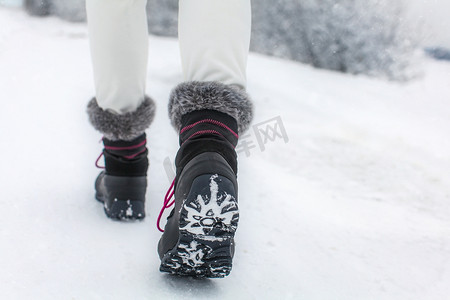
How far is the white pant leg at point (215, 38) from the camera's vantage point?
65 centimetres

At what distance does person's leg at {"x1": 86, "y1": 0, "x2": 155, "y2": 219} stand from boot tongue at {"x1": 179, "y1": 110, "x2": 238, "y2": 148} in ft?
0.65

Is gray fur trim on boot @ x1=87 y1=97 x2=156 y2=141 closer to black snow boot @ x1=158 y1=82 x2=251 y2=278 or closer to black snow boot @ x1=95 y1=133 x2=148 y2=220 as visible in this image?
black snow boot @ x1=95 y1=133 x2=148 y2=220

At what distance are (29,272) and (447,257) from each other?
85cm

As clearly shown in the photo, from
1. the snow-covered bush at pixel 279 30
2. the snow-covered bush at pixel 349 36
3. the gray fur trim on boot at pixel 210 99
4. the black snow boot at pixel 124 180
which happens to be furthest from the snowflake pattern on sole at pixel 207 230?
the snow-covered bush at pixel 279 30

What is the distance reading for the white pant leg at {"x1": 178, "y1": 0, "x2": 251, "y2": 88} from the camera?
652 mm

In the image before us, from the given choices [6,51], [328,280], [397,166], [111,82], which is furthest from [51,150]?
[6,51]

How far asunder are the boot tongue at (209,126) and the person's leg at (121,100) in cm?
20

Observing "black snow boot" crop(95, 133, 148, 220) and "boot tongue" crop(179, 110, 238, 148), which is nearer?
"boot tongue" crop(179, 110, 238, 148)

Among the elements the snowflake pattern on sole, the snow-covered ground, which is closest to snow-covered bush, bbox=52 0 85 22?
the snow-covered ground

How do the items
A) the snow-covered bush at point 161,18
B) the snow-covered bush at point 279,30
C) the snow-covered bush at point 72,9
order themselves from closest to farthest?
the snow-covered bush at point 279,30, the snow-covered bush at point 161,18, the snow-covered bush at point 72,9

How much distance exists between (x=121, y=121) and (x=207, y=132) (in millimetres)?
274

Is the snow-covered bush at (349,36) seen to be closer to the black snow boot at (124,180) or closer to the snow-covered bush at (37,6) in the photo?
the snow-covered bush at (37,6)

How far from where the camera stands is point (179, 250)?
1.89 ft

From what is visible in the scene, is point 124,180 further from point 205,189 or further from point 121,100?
point 205,189
